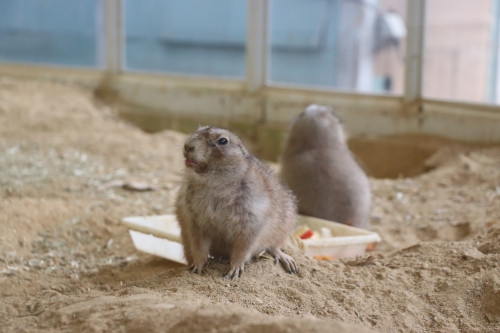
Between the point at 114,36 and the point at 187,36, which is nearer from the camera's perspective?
the point at 187,36

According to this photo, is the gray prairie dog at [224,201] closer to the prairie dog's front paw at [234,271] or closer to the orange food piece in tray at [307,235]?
the prairie dog's front paw at [234,271]

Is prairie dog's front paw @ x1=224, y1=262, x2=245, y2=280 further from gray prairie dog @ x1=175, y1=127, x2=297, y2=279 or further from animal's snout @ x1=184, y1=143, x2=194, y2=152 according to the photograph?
animal's snout @ x1=184, y1=143, x2=194, y2=152

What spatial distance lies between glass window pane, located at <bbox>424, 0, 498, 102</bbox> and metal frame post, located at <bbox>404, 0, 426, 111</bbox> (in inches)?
2.2

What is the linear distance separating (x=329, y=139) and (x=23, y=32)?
724cm

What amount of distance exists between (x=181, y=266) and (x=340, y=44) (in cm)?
462

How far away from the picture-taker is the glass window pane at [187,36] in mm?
9258

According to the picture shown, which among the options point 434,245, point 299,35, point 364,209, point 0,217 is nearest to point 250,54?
point 299,35

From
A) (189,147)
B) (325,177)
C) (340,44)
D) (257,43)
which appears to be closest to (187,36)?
(257,43)

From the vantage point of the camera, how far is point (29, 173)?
6543 mm

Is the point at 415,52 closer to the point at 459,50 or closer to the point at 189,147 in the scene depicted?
the point at 459,50

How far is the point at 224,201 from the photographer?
11.4 feet

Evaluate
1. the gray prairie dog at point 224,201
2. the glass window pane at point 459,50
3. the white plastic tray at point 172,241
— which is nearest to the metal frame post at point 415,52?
the glass window pane at point 459,50

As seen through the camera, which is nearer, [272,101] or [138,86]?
[272,101]

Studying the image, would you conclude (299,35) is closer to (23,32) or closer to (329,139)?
(329,139)
